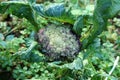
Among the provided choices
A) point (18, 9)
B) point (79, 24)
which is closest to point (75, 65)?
point (79, 24)

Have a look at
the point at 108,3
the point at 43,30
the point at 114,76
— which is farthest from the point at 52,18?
the point at 114,76

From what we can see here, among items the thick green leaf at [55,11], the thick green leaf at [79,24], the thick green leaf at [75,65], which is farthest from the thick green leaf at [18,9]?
the thick green leaf at [75,65]

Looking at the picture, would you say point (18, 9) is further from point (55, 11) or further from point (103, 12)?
point (103, 12)

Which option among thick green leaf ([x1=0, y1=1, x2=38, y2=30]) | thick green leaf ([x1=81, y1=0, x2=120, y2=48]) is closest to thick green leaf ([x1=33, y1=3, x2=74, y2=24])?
thick green leaf ([x1=0, y1=1, x2=38, y2=30])

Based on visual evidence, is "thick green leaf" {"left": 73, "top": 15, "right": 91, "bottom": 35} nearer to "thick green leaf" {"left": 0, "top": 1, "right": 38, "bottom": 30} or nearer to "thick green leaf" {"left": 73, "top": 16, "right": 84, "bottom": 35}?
"thick green leaf" {"left": 73, "top": 16, "right": 84, "bottom": 35}

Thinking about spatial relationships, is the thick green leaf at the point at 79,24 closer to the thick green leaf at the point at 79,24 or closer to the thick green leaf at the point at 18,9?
the thick green leaf at the point at 79,24

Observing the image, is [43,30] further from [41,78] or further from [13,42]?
[41,78]
